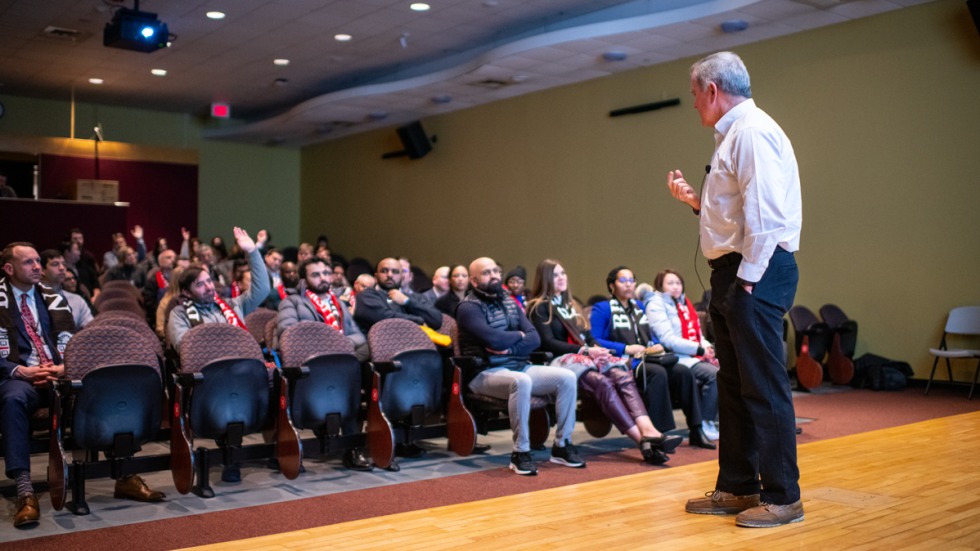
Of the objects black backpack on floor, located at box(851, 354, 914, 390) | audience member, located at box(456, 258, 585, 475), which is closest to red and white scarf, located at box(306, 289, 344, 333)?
audience member, located at box(456, 258, 585, 475)

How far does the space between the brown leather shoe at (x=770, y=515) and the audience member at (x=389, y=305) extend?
3077mm

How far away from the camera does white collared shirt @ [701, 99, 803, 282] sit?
2.44 m

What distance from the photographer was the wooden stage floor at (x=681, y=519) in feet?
7.68

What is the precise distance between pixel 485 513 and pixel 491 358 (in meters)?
1.88

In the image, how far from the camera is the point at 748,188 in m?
2.45

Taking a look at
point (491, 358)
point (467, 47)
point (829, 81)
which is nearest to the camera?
point (491, 358)

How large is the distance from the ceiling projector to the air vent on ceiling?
72.2 inches

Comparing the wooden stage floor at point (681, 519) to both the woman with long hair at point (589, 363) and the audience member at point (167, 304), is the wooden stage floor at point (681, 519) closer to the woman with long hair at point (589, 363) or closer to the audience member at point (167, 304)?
the woman with long hair at point (589, 363)

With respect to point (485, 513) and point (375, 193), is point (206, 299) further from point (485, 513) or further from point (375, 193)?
point (375, 193)

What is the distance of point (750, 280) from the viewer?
2.46 meters

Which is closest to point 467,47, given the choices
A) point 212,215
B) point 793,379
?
point 793,379

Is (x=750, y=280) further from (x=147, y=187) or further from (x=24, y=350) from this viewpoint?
(x=147, y=187)

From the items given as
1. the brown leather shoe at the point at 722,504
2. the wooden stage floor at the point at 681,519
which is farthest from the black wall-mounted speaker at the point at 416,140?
the brown leather shoe at the point at 722,504

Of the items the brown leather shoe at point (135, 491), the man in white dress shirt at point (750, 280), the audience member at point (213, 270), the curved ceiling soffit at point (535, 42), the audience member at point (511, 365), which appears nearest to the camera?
the man in white dress shirt at point (750, 280)
